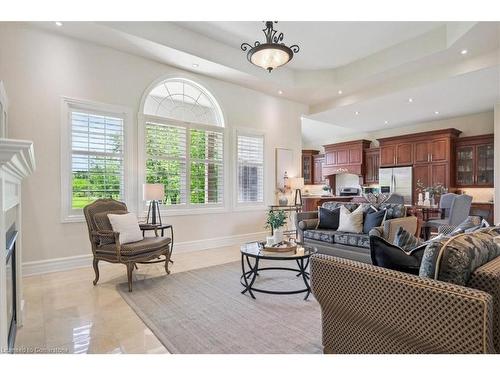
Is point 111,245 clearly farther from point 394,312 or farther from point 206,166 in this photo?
point 394,312

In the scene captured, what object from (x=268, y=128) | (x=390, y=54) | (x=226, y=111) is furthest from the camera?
(x=268, y=128)

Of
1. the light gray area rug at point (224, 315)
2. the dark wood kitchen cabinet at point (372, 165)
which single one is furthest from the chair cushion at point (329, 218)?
the dark wood kitchen cabinet at point (372, 165)

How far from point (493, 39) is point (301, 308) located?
4497mm

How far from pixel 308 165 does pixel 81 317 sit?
378 inches

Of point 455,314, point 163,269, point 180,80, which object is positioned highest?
point 180,80

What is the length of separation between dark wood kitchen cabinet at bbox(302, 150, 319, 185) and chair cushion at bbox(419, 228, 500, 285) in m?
9.61

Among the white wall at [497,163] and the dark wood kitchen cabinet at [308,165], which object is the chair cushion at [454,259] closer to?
the white wall at [497,163]

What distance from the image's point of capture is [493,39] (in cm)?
399

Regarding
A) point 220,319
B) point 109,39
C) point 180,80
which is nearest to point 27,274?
point 220,319

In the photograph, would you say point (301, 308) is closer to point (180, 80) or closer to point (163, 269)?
point (163, 269)

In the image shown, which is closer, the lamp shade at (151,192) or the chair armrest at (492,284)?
the chair armrest at (492,284)

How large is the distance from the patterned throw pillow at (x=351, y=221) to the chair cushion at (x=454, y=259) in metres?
2.54

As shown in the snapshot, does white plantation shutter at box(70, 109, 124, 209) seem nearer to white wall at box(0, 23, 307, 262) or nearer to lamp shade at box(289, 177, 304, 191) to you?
white wall at box(0, 23, 307, 262)

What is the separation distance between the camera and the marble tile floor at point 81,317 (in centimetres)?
205
